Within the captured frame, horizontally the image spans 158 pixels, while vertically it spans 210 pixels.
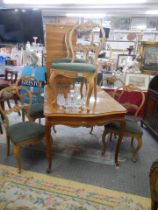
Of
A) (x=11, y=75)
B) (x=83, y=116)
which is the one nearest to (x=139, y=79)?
(x=83, y=116)

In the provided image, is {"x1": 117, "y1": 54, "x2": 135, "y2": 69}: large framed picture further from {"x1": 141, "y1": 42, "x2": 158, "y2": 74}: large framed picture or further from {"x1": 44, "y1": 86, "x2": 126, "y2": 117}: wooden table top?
{"x1": 44, "y1": 86, "x2": 126, "y2": 117}: wooden table top

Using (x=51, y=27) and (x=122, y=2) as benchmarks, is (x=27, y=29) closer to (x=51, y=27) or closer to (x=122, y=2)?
(x=51, y=27)

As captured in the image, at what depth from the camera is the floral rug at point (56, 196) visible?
1727mm

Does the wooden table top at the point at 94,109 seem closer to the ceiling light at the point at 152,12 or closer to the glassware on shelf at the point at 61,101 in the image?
the glassware on shelf at the point at 61,101

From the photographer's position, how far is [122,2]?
570cm

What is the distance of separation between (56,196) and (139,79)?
8.74 ft

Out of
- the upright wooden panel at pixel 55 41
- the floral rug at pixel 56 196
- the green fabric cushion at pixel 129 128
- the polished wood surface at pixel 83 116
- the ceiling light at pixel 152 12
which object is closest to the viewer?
the floral rug at pixel 56 196

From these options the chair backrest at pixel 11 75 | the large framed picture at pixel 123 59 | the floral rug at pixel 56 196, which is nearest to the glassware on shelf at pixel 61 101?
the floral rug at pixel 56 196

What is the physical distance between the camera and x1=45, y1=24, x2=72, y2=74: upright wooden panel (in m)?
3.31

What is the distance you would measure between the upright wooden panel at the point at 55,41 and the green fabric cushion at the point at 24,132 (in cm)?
161

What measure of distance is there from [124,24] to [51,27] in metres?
4.96

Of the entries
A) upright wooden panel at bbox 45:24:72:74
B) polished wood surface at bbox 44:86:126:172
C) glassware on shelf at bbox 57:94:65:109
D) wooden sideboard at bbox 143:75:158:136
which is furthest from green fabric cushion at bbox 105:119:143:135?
upright wooden panel at bbox 45:24:72:74

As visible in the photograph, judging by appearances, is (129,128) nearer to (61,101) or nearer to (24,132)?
(61,101)

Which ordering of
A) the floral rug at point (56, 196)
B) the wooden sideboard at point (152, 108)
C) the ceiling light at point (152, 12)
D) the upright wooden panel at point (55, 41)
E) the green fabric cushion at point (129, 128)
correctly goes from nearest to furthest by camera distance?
1. the floral rug at point (56, 196)
2. the green fabric cushion at point (129, 128)
3. the wooden sideboard at point (152, 108)
4. the upright wooden panel at point (55, 41)
5. the ceiling light at point (152, 12)
